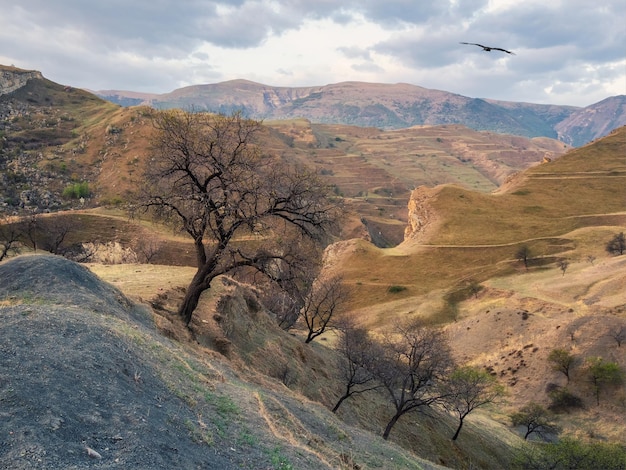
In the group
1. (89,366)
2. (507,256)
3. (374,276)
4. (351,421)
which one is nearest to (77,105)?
(374,276)

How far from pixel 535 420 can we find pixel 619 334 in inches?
515

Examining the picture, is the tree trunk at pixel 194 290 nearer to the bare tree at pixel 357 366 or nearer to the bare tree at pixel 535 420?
the bare tree at pixel 357 366

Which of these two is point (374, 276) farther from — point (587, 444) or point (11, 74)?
point (11, 74)

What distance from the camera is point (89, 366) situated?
8.61m

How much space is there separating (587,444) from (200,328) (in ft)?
95.3

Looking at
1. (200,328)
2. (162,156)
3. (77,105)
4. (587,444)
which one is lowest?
(587,444)

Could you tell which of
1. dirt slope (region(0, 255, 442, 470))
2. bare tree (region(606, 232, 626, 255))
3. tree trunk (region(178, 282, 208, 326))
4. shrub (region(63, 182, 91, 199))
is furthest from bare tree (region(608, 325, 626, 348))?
shrub (region(63, 182, 91, 199))

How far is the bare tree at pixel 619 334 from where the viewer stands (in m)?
38.8

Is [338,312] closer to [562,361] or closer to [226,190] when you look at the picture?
[562,361]

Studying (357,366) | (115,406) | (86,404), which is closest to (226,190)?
(115,406)

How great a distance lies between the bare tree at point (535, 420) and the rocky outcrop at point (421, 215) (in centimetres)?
4754

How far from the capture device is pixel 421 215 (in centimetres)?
9062

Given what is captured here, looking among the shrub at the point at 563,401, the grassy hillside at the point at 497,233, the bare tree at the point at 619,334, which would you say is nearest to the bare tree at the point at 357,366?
the shrub at the point at 563,401

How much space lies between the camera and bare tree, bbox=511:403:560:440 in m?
33.0
